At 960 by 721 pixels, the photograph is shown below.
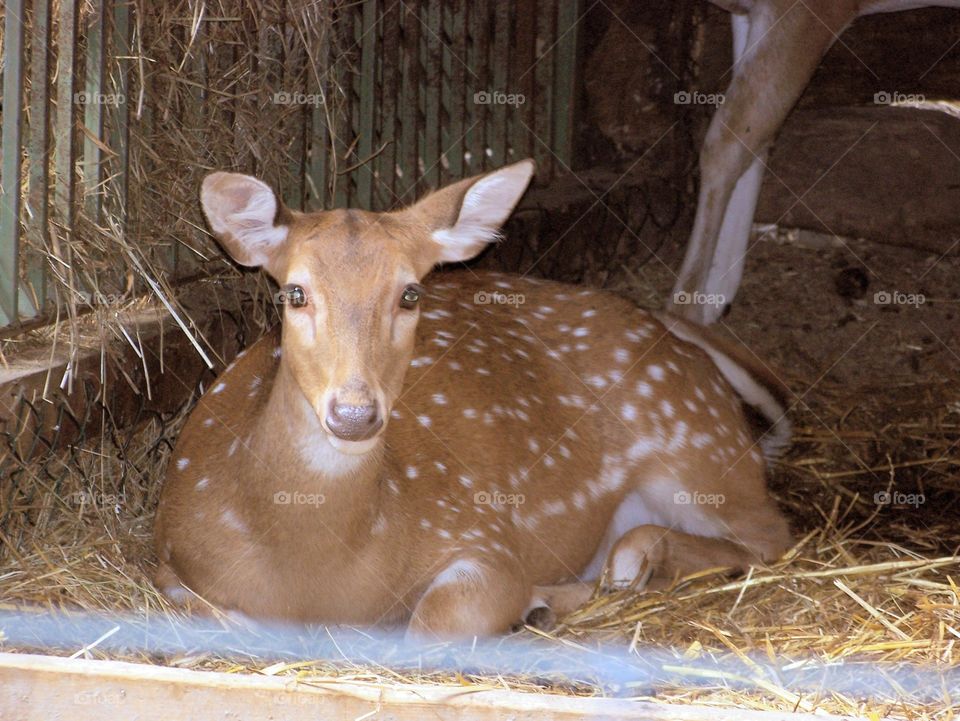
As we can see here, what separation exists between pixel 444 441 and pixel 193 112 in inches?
56.8

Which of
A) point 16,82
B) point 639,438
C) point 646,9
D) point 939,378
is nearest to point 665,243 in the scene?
point 646,9

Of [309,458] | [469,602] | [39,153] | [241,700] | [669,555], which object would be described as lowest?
[669,555]

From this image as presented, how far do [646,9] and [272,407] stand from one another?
16.7 ft

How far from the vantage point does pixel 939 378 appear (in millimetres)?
6180

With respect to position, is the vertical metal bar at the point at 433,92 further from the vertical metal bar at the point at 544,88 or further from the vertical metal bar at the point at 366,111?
the vertical metal bar at the point at 544,88

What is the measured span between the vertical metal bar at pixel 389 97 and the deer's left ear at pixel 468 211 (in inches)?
96.0

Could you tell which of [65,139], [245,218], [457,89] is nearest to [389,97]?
[457,89]

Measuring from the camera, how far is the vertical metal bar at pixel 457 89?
267 inches

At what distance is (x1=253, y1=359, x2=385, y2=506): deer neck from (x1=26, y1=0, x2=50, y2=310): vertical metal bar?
91 centimetres

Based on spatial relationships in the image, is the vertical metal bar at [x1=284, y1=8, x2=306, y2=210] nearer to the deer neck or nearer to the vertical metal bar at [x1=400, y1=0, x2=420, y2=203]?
the vertical metal bar at [x1=400, y1=0, x2=420, y2=203]

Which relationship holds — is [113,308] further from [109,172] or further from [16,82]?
[16,82]

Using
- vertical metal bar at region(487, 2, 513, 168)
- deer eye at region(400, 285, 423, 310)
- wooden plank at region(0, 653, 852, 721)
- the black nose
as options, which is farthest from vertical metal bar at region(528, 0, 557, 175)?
wooden plank at region(0, 653, 852, 721)

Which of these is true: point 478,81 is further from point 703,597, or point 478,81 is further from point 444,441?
point 703,597

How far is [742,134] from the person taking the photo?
5.89 meters
